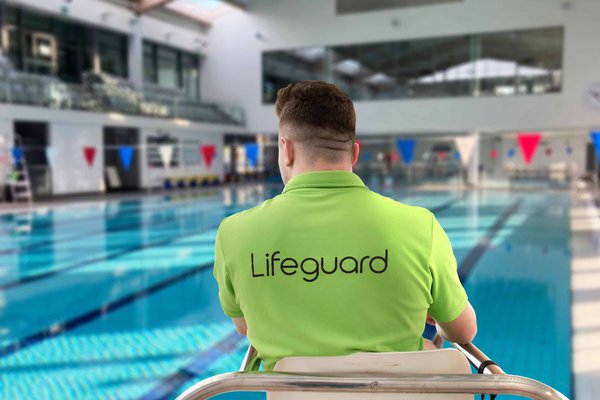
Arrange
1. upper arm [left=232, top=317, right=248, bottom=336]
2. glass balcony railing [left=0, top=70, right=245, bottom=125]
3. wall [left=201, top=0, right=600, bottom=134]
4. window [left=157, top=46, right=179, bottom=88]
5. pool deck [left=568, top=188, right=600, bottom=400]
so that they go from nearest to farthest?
upper arm [left=232, top=317, right=248, bottom=336], pool deck [left=568, top=188, right=600, bottom=400], glass balcony railing [left=0, top=70, right=245, bottom=125], wall [left=201, top=0, right=600, bottom=134], window [left=157, top=46, right=179, bottom=88]

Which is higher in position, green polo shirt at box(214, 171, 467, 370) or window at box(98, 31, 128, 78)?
window at box(98, 31, 128, 78)

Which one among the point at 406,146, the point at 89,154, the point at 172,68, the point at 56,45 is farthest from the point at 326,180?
the point at 172,68

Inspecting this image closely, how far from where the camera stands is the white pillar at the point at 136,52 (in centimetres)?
1791

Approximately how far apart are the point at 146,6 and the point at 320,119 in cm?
1796

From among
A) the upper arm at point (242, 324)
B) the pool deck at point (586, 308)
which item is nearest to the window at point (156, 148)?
the pool deck at point (586, 308)

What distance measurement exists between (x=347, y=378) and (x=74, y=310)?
12.3ft

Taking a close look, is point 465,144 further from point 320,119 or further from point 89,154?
point 320,119

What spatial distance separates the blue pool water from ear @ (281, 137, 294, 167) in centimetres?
182

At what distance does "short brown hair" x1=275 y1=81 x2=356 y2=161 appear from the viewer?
103cm

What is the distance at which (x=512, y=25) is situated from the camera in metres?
17.1

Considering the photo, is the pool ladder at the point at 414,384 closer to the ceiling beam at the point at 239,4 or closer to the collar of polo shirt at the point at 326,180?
the collar of polo shirt at the point at 326,180

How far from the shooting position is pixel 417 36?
59.5 ft

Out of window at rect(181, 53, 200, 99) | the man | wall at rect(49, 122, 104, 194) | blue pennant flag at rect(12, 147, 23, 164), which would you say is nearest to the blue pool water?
the man

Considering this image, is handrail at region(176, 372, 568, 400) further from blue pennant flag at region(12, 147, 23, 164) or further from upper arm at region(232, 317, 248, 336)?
blue pennant flag at region(12, 147, 23, 164)
